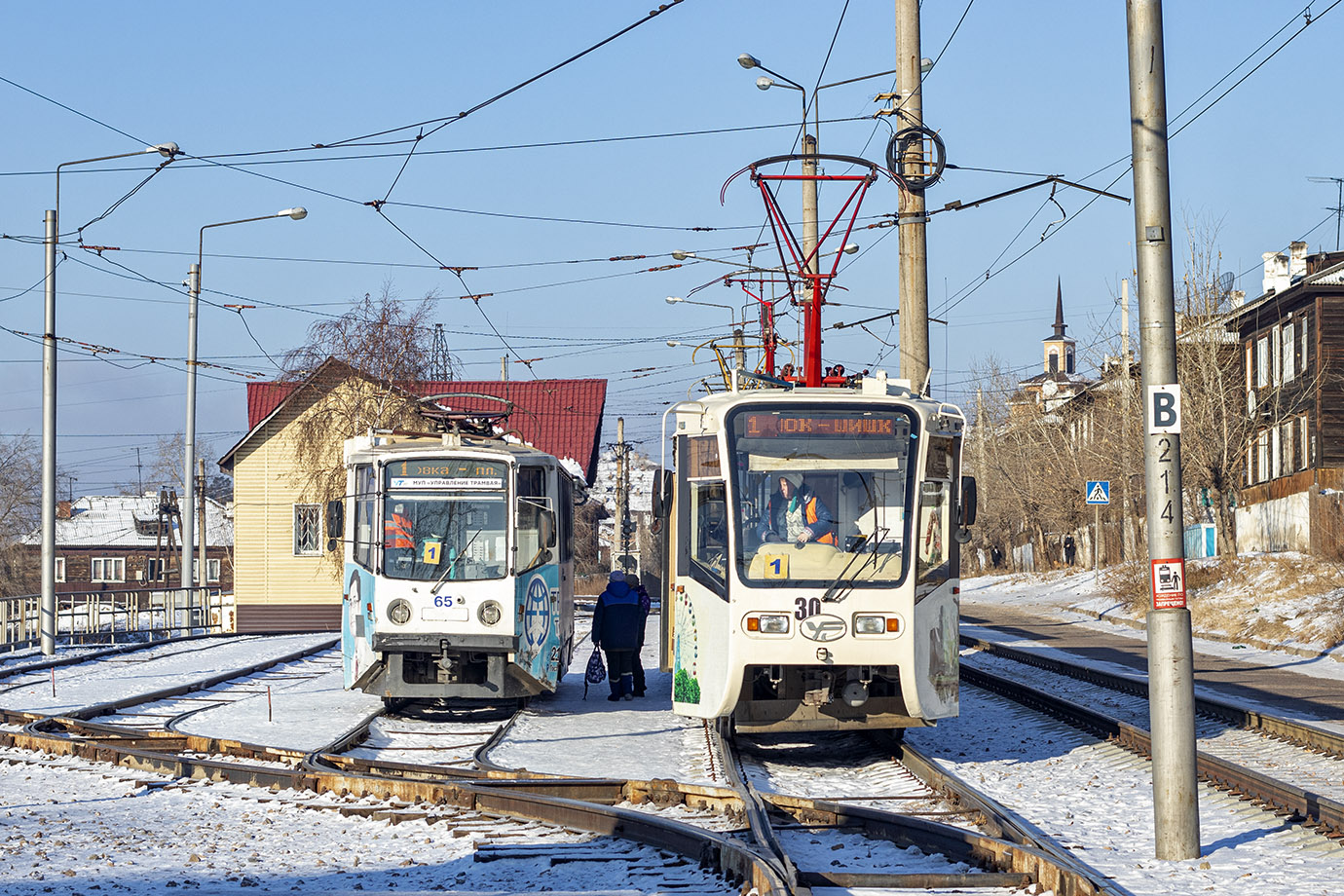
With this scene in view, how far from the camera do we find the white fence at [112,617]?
28.9m

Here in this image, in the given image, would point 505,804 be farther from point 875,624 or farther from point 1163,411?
point 1163,411

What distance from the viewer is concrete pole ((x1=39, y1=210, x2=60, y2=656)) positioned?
26.4m

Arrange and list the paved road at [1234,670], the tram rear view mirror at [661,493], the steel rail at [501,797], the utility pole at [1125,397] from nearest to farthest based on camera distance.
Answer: the steel rail at [501,797]
the tram rear view mirror at [661,493]
the paved road at [1234,670]
the utility pole at [1125,397]

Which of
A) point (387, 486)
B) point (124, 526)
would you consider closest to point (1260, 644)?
point (387, 486)

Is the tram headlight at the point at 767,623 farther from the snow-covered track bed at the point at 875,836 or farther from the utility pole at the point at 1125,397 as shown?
the utility pole at the point at 1125,397

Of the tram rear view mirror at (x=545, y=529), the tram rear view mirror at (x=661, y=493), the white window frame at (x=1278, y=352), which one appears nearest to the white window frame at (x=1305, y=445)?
the white window frame at (x=1278, y=352)

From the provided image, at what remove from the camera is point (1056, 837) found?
349 inches

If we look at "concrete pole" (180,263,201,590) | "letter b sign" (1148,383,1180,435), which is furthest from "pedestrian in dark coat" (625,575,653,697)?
"concrete pole" (180,263,201,590)

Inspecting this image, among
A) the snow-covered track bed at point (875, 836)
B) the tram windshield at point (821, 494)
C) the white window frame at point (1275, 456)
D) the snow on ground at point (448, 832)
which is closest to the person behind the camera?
the snow-covered track bed at point (875, 836)

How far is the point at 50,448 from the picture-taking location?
26.9 meters

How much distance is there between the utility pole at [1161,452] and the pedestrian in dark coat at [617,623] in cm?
982

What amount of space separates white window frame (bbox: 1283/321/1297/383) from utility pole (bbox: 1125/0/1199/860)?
41359 mm

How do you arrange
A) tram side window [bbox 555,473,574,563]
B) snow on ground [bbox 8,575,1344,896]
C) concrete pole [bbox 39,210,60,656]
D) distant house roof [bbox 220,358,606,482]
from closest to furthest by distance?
snow on ground [bbox 8,575,1344,896] → tram side window [bbox 555,473,574,563] → concrete pole [bbox 39,210,60,656] → distant house roof [bbox 220,358,606,482]

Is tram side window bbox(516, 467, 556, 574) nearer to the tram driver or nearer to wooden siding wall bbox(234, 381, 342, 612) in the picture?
the tram driver
